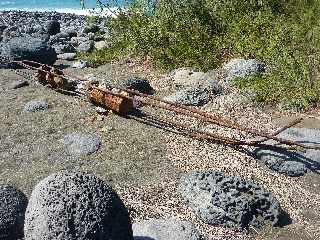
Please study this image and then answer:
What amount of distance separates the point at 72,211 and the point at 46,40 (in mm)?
9800

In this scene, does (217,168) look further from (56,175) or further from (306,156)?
(56,175)

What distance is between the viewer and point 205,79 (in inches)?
347

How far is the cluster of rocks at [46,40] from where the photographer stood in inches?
419

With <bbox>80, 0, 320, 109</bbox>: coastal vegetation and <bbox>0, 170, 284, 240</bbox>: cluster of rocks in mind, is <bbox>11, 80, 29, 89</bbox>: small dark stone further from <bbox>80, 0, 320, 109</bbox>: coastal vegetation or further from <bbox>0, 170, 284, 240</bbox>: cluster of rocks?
<bbox>0, 170, 284, 240</bbox>: cluster of rocks

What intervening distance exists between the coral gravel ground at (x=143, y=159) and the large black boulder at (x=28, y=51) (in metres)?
2.45

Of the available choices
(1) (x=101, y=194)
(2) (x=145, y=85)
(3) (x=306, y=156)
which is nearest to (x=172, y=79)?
(2) (x=145, y=85)

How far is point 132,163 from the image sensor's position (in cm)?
619

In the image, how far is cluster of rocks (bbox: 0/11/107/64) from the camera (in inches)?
419

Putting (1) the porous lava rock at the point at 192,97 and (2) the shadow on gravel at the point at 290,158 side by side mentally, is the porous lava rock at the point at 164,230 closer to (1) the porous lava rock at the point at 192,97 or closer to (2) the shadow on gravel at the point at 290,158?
(2) the shadow on gravel at the point at 290,158

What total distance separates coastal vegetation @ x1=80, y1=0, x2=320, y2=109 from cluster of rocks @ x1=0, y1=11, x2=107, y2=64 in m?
0.90

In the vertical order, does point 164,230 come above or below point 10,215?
below

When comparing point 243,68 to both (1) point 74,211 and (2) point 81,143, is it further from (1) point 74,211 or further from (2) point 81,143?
(1) point 74,211

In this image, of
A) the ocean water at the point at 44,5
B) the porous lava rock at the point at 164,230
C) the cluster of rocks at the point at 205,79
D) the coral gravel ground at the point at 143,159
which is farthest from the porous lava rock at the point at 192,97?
the ocean water at the point at 44,5

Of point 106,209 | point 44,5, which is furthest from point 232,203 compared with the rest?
point 44,5
